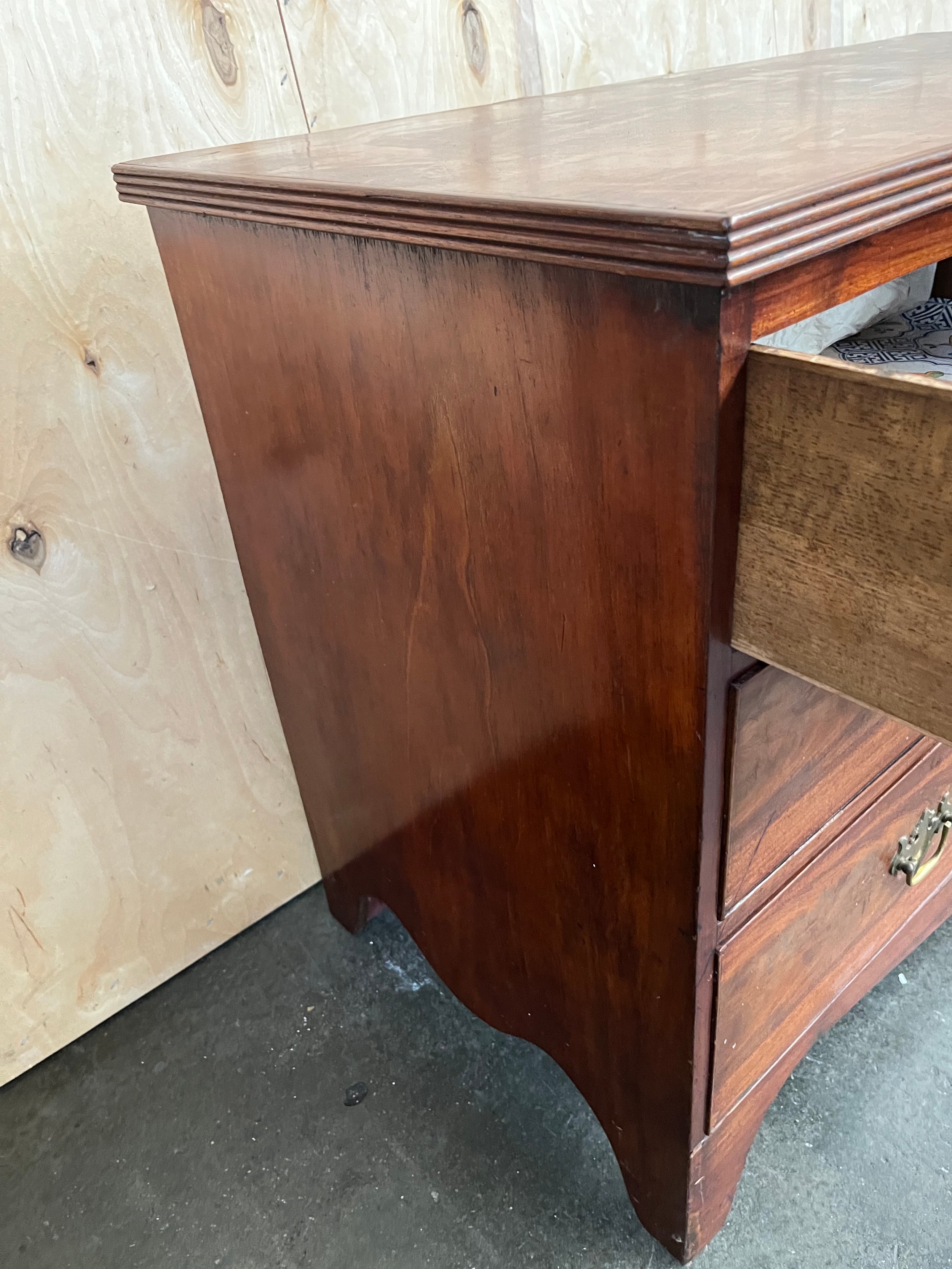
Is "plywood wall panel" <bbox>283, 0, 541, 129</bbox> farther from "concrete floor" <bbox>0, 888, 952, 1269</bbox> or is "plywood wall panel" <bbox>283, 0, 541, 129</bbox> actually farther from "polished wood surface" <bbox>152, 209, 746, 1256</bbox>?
"concrete floor" <bbox>0, 888, 952, 1269</bbox>

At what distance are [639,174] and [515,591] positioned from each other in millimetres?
244

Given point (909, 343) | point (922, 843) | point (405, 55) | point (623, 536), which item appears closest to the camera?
point (623, 536)

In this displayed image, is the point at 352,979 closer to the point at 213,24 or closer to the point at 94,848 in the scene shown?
the point at 94,848

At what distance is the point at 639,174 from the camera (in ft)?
1.49

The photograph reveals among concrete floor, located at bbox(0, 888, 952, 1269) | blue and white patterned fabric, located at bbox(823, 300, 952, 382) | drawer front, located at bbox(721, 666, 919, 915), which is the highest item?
blue and white patterned fabric, located at bbox(823, 300, 952, 382)

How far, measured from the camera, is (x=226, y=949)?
1.17 metres

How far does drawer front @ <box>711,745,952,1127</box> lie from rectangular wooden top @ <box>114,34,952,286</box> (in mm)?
438

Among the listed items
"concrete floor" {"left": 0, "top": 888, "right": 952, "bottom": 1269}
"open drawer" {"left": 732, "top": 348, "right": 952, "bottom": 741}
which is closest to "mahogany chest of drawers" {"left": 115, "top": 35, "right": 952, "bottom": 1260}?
"open drawer" {"left": 732, "top": 348, "right": 952, "bottom": 741}

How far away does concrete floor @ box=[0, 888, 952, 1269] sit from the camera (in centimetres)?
84

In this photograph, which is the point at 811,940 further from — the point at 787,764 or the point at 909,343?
the point at 909,343

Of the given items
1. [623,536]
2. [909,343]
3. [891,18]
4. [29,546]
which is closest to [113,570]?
[29,546]

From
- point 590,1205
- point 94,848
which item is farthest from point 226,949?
point 590,1205

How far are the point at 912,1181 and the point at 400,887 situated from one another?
54cm

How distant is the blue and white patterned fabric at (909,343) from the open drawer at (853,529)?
0.73 feet
